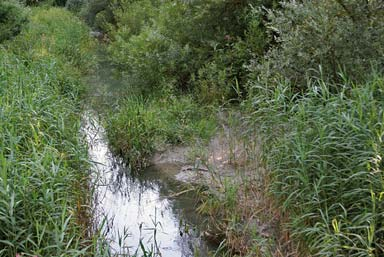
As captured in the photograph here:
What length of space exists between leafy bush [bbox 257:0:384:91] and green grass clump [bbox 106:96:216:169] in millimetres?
1713

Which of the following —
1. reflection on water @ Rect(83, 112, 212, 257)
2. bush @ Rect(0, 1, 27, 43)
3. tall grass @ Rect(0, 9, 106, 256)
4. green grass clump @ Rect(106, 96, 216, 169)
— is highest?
bush @ Rect(0, 1, 27, 43)

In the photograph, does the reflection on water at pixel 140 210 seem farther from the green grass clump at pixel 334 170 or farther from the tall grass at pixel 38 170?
the green grass clump at pixel 334 170

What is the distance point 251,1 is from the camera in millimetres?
8141

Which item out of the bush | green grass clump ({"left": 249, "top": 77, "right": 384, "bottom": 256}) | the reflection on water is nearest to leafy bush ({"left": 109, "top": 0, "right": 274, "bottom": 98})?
the reflection on water

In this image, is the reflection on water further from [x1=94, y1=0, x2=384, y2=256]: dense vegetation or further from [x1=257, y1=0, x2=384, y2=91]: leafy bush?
[x1=257, y1=0, x2=384, y2=91]: leafy bush

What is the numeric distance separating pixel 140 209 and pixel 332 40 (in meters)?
2.96

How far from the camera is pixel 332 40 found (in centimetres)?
538

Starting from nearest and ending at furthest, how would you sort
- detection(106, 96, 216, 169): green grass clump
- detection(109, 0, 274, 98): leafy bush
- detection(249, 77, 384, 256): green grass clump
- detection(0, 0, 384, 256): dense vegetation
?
detection(249, 77, 384, 256): green grass clump < detection(0, 0, 384, 256): dense vegetation < detection(106, 96, 216, 169): green grass clump < detection(109, 0, 274, 98): leafy bush

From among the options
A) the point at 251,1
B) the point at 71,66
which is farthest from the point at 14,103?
the point at 71,66

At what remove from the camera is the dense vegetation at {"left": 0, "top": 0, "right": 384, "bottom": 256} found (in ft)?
11.8

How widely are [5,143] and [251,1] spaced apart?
518cm

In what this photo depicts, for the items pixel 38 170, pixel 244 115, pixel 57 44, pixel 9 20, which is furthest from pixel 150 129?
pixel 57 44

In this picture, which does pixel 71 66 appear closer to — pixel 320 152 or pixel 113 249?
pixel 113 249

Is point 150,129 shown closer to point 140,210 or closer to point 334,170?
point 140,210
